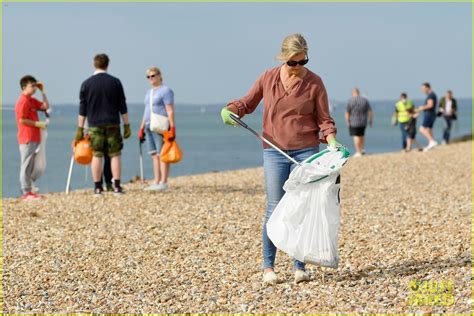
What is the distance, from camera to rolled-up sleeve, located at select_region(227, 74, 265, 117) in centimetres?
651

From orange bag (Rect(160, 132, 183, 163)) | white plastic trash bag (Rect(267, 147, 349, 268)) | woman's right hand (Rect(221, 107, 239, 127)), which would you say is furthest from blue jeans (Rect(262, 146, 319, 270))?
orange bag (Rect(160, 132, 183, 163))

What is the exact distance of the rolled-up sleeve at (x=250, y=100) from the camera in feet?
21.4

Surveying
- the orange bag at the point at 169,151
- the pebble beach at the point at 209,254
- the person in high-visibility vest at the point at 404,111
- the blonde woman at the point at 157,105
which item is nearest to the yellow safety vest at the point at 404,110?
the person in high-visibility vest at the point at 404,111

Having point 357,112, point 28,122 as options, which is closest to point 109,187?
point 28,122

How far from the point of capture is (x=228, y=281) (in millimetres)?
6832

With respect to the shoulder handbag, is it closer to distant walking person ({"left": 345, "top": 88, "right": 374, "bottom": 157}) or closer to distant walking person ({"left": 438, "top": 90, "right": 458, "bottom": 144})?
distant walking person ({"left": 345, "top": 88, "right": 374, "bottom": 157})

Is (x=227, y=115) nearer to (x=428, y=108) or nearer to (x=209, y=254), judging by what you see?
(x=209, y=254)

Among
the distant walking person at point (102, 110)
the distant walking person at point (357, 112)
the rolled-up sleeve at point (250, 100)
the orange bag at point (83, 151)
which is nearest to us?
the rolled-up sleeve at point (250, 100)

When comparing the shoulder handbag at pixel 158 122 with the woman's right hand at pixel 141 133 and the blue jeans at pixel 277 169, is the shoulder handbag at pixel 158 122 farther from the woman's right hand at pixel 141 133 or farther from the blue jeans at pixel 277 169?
the blue jeans at pixel 277 169

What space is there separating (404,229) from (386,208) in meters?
1.84

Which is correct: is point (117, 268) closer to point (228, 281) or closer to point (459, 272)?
point (228, 281)

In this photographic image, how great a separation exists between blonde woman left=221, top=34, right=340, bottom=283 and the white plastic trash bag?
182 mm

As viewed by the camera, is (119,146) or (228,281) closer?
(228,281)

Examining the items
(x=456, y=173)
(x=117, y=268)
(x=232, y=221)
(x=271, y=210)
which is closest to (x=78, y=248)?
(x=117, y=268)
